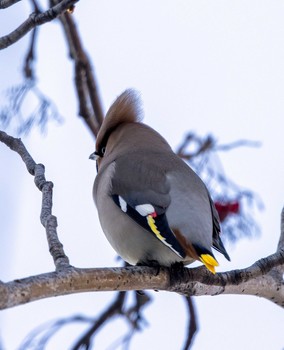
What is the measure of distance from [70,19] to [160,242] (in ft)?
4.55

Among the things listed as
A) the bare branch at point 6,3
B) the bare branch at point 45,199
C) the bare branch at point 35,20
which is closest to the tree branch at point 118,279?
the bare branch at point 45,199

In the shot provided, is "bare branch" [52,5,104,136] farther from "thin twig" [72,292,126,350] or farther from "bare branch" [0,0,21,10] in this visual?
"bare branch" [0,0,21,10]

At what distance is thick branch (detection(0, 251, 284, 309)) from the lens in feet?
8.32

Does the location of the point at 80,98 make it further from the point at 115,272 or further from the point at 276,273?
the point at 115,272

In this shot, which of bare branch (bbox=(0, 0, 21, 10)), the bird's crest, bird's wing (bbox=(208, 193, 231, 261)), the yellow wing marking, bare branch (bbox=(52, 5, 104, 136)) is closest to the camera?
bare branch (bbox=(0, 0, 21, 10))

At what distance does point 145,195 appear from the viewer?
3643 mm

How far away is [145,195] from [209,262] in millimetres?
551

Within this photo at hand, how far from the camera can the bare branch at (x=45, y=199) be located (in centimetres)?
288

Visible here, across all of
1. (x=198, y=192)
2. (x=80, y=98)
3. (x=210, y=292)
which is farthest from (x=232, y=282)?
(x=80, y=98)

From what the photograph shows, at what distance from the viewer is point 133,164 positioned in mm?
3945

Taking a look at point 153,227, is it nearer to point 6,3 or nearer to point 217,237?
point 217,237

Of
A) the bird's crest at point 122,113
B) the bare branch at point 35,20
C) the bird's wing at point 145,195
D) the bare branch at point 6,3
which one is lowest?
the bird's wing at point 145,195

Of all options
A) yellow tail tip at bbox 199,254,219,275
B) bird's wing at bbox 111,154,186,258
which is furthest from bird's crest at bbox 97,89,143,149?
yellow tail tip at bbox 199,254,219,275

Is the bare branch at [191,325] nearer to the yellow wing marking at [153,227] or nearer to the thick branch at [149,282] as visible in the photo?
the thick branch at [149,282]
